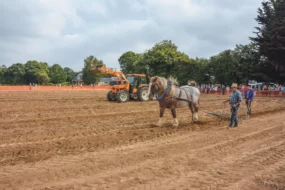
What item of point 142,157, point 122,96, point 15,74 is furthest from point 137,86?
point 15,74

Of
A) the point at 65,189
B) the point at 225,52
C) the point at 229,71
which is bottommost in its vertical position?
the point at 65,189

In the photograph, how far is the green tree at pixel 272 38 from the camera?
104 feet

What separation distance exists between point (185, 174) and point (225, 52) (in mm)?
36234

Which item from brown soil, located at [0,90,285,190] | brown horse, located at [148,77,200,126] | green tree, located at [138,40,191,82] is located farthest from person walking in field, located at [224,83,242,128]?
green tree, located at [138,40,191,82]

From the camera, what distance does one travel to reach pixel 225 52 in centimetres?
3816

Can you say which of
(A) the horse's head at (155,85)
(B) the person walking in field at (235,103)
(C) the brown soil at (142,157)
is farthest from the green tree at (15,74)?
(B) the person walking in field at (235,103)

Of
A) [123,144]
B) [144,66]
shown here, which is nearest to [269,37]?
[144,66]

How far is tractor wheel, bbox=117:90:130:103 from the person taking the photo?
1877 centimetres

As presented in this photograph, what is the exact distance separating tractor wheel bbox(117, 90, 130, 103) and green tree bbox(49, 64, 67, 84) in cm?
7359

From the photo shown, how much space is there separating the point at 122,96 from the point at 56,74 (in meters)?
74.9

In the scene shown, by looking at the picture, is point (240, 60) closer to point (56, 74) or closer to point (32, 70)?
point (32, 70)

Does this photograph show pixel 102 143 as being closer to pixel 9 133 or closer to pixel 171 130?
pixel 171 130

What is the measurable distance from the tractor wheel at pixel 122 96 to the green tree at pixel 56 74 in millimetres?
73594

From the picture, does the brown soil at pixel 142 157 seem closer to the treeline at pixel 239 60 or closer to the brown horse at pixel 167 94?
the brown horse at pixel 167 94
